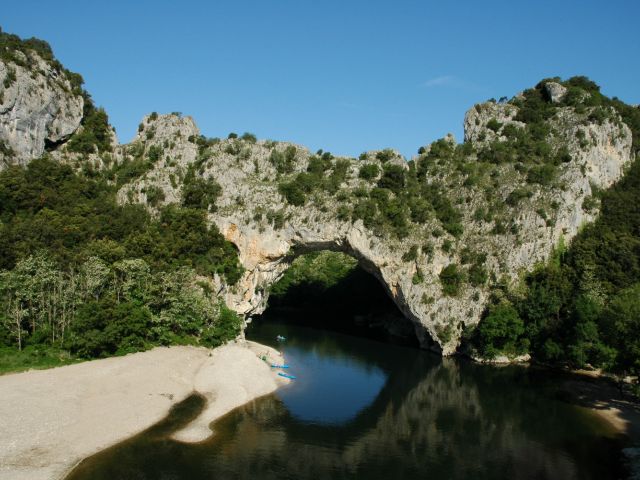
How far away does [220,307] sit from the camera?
60094 millimetres

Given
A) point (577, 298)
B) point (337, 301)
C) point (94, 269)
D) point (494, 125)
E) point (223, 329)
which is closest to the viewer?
point (94, 269)

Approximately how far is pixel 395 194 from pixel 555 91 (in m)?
38.6

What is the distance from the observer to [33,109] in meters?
75.9

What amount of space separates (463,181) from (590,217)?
1836cm

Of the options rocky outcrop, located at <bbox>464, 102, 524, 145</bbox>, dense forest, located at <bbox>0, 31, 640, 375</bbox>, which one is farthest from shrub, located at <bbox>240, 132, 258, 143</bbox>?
rocky outcrop, located at <bbox>464, 102, 524, 145</bbox>

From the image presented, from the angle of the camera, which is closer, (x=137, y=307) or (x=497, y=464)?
(x=497, y=464)

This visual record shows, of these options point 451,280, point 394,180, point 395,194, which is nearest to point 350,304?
point 395,194

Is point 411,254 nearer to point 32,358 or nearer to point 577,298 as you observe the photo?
point 577,298

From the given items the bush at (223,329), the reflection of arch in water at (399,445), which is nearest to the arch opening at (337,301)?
the bush at (223,329)

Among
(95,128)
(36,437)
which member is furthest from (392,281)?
(95,128)

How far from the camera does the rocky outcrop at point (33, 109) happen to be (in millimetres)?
72062

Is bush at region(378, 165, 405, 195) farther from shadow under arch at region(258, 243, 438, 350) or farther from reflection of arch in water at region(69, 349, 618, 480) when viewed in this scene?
reflection of arch in water at region(69, 349, 618, 480)

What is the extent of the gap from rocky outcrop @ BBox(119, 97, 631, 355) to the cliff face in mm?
179

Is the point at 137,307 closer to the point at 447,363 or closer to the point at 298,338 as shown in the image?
the point at 298,338
